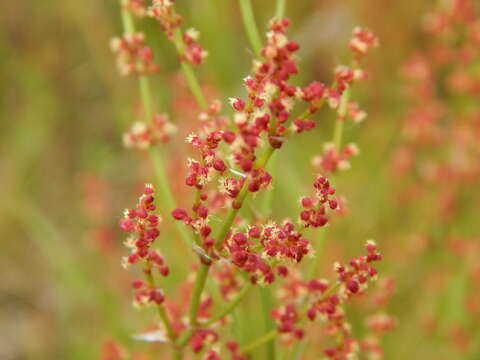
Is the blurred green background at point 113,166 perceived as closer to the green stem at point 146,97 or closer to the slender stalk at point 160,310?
the green stem at point 146,97

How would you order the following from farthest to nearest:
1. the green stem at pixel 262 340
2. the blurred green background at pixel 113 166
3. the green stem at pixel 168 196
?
the blurred green background at pixel 113 166, the green stem at pixel 168 196, the green stem at pixel 262 340

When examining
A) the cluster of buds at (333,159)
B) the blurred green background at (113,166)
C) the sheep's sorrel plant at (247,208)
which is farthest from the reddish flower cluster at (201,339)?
the blurred green background at (113,166)

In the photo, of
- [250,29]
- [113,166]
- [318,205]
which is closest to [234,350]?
[318,205]

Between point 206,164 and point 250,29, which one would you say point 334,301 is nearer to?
point 206,164

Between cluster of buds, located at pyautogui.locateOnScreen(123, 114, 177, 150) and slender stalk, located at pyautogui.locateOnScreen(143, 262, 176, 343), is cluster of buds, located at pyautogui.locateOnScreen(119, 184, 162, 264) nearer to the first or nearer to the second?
slender stalk, located at pyautogui.locateOnScreen(143, 262, 176, 343)

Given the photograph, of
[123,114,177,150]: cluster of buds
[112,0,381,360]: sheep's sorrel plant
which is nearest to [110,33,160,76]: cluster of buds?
[112,0,381,360]: sheep's sorrel plant

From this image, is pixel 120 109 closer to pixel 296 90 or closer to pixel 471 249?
pixel 471 249

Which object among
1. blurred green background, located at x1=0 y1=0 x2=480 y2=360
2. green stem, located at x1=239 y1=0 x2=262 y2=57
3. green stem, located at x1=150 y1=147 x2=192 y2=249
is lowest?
green stem, located at x1=150 y1=147 x2=192 y2=249
